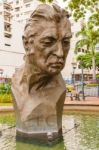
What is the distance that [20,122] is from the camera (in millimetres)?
5969

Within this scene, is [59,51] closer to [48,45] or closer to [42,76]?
[48,45]

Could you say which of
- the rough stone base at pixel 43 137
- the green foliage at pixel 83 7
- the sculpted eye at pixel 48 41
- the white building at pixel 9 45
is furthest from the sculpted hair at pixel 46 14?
the white building at pixel 9 45

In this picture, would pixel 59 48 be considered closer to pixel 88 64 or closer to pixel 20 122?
pixel 20 122

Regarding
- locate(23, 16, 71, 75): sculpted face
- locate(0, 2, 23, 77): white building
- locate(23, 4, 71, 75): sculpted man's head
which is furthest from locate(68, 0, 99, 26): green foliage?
locate(0, 2, 23, 77): white building

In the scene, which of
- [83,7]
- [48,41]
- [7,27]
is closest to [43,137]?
[48,41]

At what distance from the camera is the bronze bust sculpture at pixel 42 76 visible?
540 cm

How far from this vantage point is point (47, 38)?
5367 mm

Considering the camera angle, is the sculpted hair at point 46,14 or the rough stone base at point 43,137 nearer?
the sculpted hair at point 46,14

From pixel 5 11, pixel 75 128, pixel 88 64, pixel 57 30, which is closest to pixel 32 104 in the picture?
pixel 57 30

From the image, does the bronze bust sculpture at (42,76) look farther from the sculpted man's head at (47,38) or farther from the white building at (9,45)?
the white building at (9,45)

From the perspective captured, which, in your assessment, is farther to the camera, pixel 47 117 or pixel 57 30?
pixel 47 117

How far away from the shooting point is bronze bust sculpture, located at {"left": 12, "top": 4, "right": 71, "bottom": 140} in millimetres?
5402

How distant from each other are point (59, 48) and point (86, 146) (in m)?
1.65

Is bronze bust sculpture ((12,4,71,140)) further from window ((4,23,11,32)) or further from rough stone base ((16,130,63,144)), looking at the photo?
window ((4,23,11,32))
